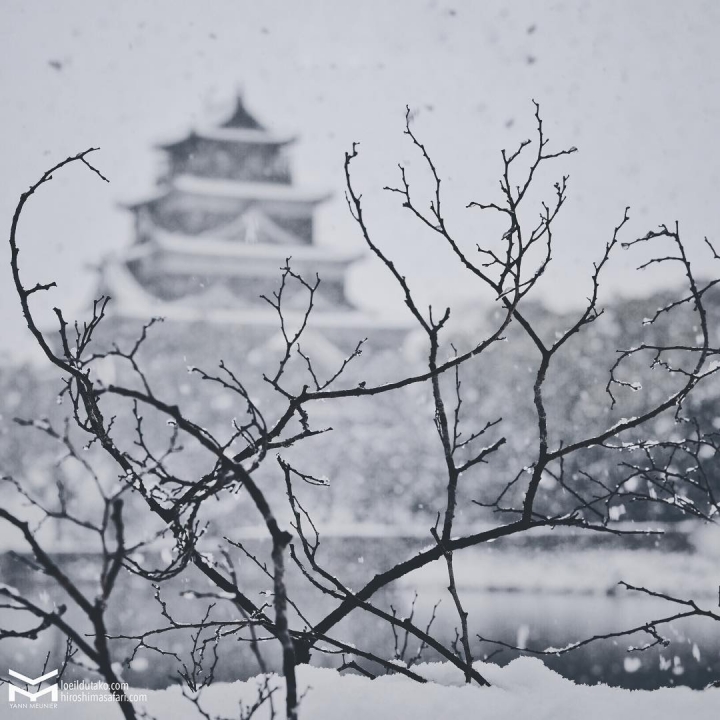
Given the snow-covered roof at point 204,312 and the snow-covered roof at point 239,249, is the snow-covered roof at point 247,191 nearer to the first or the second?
the snow-covered roof at point 239,249

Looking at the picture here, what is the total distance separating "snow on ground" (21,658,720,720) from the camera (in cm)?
90

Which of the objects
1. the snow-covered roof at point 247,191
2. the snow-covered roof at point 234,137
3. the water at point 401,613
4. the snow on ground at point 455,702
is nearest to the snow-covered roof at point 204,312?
the snow-covered roof at point 247,191

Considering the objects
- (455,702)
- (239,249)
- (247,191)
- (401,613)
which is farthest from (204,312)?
(455,702)

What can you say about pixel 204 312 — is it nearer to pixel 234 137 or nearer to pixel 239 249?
pixel 239 249

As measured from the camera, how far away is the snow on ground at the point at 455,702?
0.90 metres

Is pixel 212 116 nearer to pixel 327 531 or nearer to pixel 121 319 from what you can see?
pixel 121 319

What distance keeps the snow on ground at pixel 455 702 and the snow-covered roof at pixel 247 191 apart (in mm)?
22163

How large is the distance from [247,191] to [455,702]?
74.8ft

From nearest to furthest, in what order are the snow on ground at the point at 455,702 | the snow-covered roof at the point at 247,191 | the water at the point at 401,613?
the snow on ground at the point at 455,702, the water at the point at 401,613, the snow-covered roof at the point at 247,191

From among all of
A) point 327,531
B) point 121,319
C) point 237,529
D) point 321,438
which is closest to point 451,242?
point 237,529

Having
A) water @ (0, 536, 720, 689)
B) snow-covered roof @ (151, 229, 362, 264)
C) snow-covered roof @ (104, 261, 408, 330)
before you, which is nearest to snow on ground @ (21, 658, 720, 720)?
water @ (0, 536, 720, 689)

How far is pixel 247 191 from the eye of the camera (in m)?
22.9

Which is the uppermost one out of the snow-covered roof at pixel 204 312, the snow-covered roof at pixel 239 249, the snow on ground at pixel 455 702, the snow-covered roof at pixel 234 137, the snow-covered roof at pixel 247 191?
the snow-covered roof at pixel 234 137

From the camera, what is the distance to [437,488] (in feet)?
52.6
